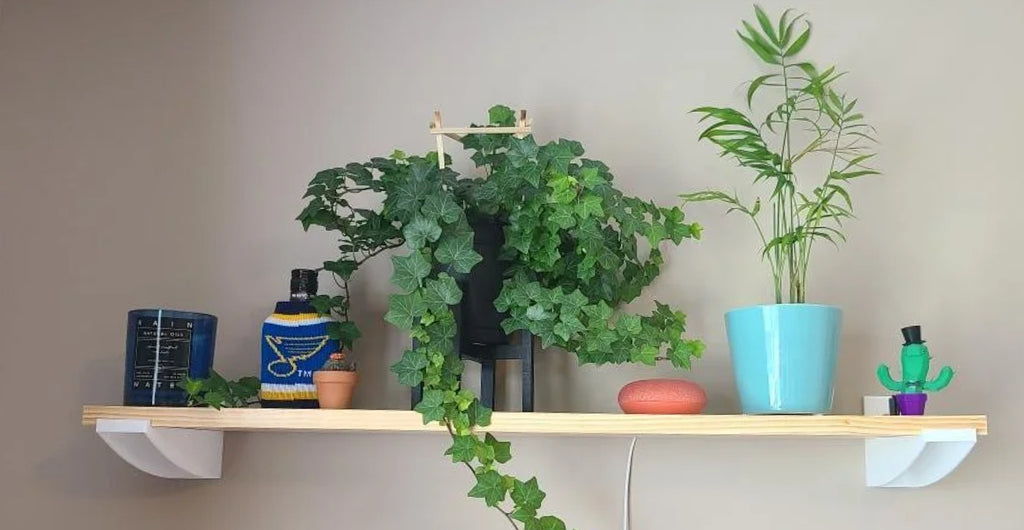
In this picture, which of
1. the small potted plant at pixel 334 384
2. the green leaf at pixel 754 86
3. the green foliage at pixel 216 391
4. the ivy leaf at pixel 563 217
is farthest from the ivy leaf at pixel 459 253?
the green leaf at pixel 754 86

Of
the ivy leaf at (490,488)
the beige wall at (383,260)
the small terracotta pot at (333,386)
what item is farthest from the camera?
the beige wall at (383,260)

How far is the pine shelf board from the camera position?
1139 millimetres

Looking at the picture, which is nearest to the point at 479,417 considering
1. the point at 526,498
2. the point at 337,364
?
→ the point at 526,498

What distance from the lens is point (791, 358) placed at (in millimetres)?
1176

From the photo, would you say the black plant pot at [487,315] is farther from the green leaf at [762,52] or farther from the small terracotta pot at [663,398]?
the green leaf at [762,52]

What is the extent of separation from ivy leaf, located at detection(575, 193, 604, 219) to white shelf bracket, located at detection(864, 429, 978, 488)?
46 cm

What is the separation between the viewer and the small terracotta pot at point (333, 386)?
4.03 feet

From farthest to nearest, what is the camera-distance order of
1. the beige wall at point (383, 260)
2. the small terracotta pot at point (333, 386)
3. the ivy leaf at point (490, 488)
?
the beige wall at point (383, 260), the small terracotta pot at point (333, 386), the ivy leaf at point (490, 488)

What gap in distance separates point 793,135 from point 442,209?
0.58 m

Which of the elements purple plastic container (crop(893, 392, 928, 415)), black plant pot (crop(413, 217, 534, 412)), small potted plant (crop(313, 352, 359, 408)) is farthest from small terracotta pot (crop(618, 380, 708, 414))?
small potted plant (crop(313, 352, 359, 408))

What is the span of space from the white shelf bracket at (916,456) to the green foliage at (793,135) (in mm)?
244

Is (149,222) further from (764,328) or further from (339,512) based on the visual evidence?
(764,328)

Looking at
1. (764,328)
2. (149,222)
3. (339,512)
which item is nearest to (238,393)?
(339,512)

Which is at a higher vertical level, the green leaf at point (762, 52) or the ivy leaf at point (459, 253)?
the green leaf at point (762, 52)
